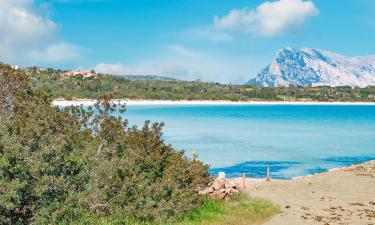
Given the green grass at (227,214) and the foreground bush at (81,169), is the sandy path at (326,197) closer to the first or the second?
the green grass at (227,214)

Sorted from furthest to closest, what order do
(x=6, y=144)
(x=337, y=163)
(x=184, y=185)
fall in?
(x=337, y=163) < (x=184, y=185) < (x=6, y=144)

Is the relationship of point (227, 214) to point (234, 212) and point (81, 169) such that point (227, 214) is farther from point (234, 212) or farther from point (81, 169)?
point (81, 169)

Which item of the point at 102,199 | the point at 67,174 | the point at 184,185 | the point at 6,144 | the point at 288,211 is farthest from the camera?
Answer: the point at 288,211

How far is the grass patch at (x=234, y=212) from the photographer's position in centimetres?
1789

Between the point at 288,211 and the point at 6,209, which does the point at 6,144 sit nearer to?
the point at 6,209

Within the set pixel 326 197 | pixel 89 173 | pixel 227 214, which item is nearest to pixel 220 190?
pixel 227 214

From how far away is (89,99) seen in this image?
184 metres

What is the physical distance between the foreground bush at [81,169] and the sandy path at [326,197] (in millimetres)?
4723

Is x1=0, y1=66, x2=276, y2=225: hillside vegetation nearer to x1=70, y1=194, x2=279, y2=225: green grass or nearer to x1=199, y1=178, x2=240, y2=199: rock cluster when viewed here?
x1=70, y1=194, x2=279, y2=225: green grass

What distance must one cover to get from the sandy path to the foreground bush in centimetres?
472

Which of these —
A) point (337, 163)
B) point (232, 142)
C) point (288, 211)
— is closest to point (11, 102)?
point (288, 211)

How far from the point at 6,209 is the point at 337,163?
52.0 metres

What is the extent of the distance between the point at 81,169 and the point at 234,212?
27.6ft

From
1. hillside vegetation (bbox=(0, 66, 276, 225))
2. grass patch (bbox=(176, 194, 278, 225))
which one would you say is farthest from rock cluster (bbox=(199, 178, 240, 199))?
hillside vegetation (bbox=(0, 66, 276, 225))
